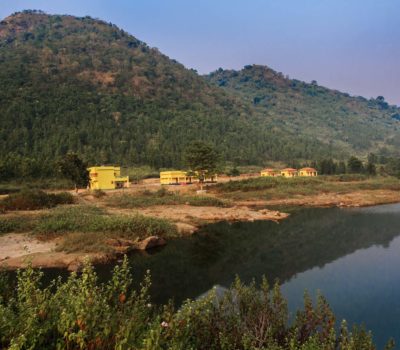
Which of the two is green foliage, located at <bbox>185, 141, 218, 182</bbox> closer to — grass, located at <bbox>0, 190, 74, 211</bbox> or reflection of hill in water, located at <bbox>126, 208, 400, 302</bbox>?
grass, located at <bbox>0, 190, 74, 211</bbox>

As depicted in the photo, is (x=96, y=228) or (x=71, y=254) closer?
(x=71, y=254)

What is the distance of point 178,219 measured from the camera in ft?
150

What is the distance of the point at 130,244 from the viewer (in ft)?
106

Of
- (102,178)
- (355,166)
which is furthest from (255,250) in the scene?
(355,166)

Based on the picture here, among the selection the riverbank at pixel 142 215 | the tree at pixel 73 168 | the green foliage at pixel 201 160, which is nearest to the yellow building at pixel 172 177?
the green foliage at pixel 201 160

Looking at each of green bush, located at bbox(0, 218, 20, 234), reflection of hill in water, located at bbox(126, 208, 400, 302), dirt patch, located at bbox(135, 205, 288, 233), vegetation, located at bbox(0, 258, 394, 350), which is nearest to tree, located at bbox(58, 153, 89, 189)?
dirt patch, located at bbox(135, 205, 288, 233)

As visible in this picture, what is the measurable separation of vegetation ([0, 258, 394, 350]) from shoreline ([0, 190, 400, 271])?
118cm

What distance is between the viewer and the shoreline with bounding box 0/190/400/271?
86.7 ft

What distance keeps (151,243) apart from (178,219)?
1282 centimetres

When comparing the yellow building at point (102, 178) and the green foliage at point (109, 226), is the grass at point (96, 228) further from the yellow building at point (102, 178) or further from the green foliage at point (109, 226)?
the yellow building at point (102, 178)

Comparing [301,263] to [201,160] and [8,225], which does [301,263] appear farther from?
[201,160]

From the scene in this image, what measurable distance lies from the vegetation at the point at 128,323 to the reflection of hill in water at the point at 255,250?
986 centimetres

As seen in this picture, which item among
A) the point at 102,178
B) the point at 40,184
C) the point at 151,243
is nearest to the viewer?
the point at 151,243

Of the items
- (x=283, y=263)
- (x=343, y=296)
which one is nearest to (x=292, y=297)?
(x=343, y=296)
